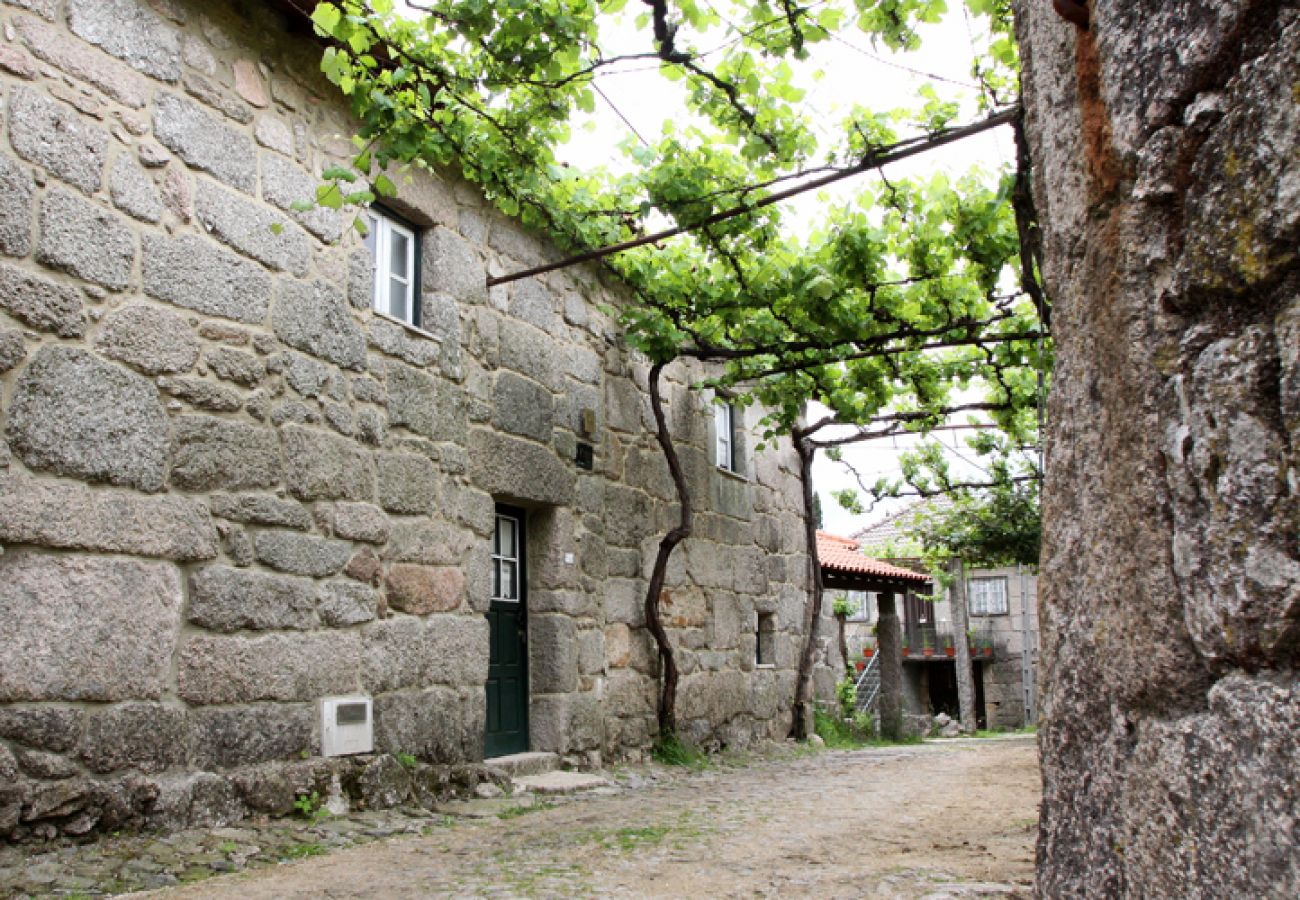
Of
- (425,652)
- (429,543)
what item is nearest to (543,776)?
(425,652)

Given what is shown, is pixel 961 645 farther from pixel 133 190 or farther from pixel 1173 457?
pixel 1173 457

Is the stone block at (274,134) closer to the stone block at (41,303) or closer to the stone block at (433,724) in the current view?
the stone block at (41,303)

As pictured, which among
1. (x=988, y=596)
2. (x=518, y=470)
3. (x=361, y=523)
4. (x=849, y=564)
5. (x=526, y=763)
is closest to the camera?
(x=361, y=523)

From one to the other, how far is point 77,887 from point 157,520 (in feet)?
4.20

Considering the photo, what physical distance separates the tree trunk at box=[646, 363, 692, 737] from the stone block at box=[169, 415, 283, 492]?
3.42 meters

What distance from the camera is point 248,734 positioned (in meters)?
4.21

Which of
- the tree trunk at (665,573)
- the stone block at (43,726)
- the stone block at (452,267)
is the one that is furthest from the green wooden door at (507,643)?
the stone block at (43,726)

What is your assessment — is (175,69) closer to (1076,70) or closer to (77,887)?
(77,887)

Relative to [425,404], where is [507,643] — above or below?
below

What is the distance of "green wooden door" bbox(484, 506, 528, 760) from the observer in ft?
20.0

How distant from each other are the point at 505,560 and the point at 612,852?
8.32 feet

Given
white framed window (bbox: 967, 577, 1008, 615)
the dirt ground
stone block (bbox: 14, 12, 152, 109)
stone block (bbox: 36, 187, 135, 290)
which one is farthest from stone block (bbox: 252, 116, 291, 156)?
white framed window (bbox: 967, 577, 1008, 615)

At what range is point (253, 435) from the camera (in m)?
4.38

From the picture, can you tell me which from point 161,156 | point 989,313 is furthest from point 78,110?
point 989,313
